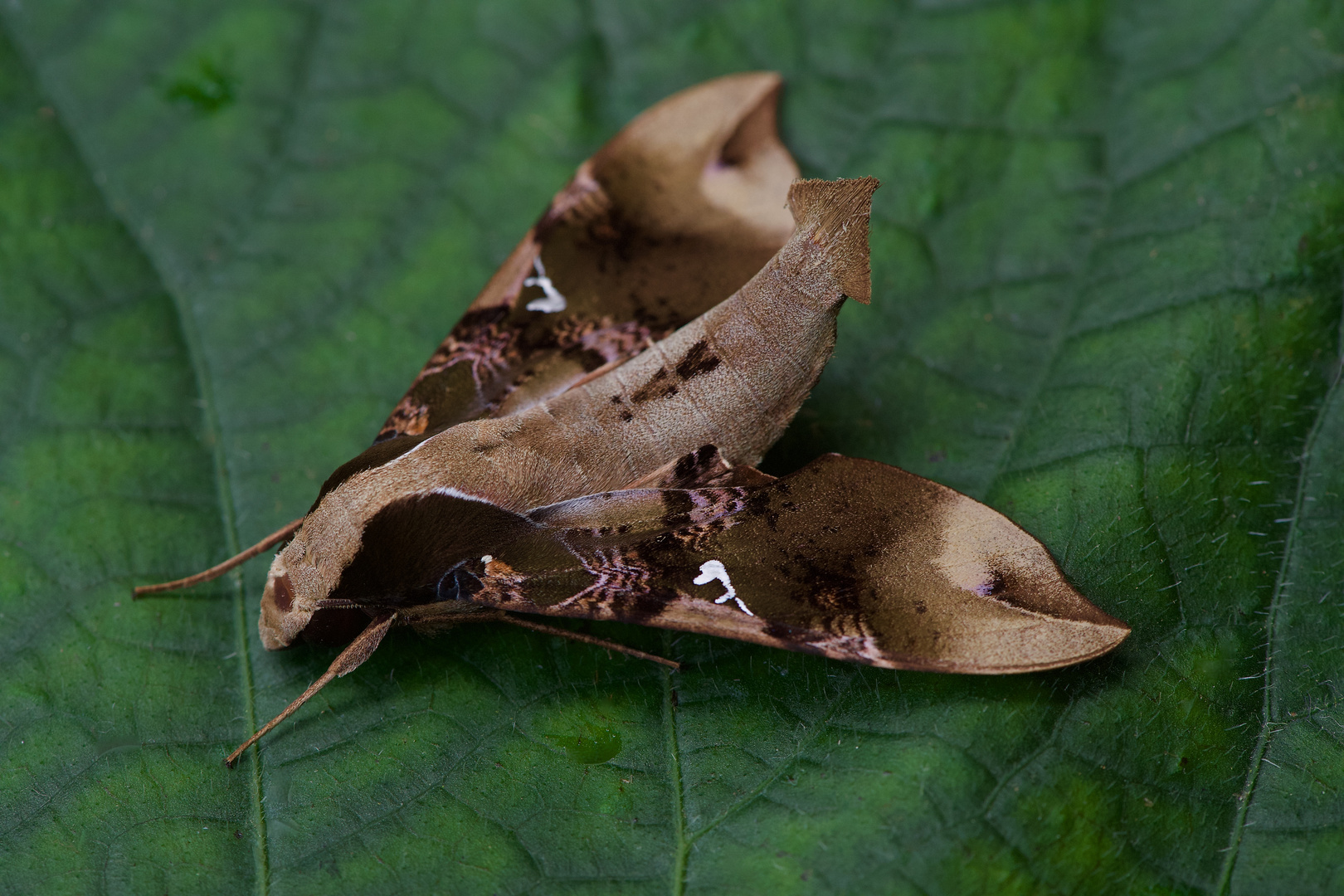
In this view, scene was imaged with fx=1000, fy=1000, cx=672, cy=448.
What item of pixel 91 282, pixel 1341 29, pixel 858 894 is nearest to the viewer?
pixel 858 894

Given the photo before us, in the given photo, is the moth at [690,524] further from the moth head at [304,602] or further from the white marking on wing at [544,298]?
the white marking on wing at [544,298]

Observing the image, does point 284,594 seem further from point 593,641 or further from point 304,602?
point 593,641

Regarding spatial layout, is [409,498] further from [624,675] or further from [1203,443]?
[1203,443]

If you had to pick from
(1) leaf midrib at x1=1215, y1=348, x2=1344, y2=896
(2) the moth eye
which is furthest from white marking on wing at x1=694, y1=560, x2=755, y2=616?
(1) leaf midrib at x1=1215, y1=348, x2=1344, y2=896

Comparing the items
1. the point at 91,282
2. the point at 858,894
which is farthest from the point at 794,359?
the point at 91,282

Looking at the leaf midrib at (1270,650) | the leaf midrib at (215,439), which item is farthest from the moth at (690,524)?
the leaf midrib at (1270,650)

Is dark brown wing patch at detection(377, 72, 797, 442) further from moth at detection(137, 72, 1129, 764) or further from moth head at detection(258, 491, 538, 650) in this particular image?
moth head at detection(258, 491, 538, 650)
